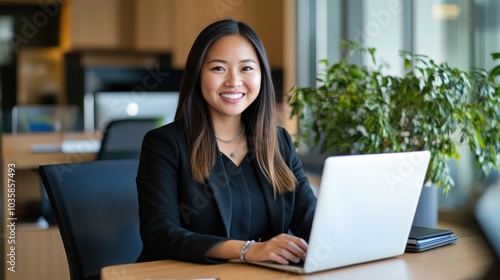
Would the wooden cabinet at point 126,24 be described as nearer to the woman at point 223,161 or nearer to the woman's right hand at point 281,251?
the woman at point 223,161

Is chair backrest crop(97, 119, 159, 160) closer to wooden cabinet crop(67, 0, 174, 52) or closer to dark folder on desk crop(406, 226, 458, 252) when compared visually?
dark folder on desk crop(406, 226, 458, 252)

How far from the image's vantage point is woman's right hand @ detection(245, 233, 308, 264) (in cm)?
158

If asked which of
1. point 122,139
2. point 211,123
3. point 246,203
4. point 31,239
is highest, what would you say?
point 211,123

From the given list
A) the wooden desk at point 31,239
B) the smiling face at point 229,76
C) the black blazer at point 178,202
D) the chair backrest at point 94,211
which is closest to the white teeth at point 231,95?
the smiling face at point 229,76

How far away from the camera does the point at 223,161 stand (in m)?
1.96

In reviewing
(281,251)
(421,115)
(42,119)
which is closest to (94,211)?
(281,251)

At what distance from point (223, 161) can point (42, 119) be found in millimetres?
3669

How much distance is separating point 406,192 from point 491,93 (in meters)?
0.95

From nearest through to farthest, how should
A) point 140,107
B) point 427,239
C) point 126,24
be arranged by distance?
point 427,239 → point 140,107 → point 126,24

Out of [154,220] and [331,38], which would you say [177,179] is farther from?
[331,38]

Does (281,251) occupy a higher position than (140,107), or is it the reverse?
(140,107)

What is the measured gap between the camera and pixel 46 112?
5.42 metres

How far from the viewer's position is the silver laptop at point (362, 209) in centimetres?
149

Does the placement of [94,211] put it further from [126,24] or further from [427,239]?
[126,24]
